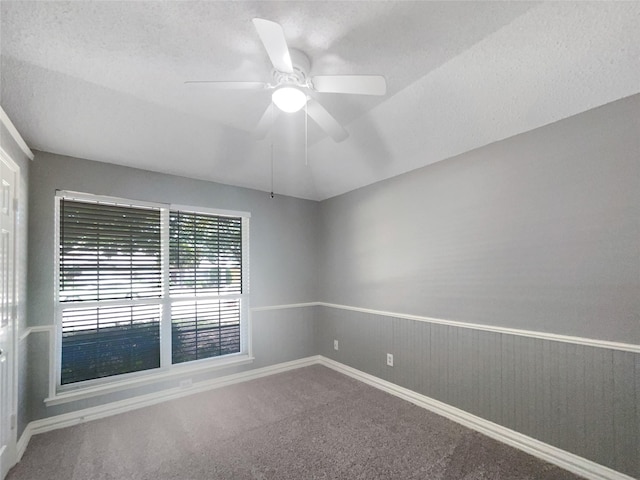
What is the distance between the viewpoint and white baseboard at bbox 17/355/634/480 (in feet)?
6.56

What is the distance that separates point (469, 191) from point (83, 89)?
3181 millimetres

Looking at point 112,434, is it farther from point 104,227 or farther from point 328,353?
point 328,353

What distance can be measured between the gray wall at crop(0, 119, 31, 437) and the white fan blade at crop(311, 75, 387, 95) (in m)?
2.29

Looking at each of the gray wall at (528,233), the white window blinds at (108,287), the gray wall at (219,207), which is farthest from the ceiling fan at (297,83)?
the white window blinds at (108,287)

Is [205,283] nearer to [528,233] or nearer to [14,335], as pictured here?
[14,335]

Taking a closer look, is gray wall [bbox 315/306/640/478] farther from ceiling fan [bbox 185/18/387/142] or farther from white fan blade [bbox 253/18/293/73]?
white fan blade [bbox 253/18/293/73]

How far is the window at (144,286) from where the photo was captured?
2.80 m

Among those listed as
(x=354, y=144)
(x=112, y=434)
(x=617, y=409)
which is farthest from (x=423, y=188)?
(x=112, y=434)

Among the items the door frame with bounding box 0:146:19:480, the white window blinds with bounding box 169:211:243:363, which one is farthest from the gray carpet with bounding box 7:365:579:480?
the white window blinds with bounding box 169:211:243:363

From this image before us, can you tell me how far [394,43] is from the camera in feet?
6.00

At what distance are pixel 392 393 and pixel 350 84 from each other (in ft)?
9.87

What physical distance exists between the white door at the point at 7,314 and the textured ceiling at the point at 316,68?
0.62 meters

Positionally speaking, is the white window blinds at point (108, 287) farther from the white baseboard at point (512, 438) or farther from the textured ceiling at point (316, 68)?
the white baseboard at point (512, 438)

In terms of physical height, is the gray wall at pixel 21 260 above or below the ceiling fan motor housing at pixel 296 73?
below
